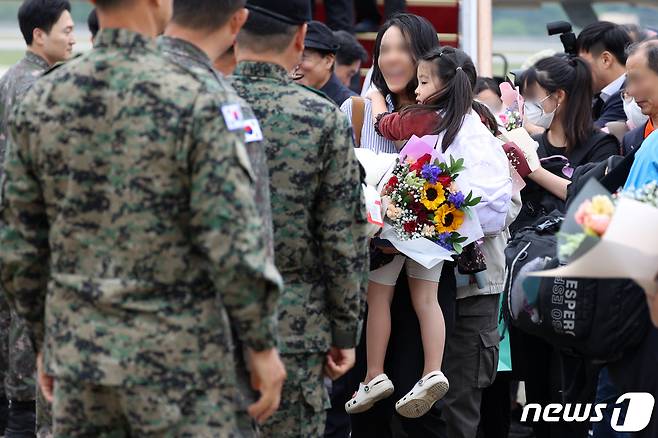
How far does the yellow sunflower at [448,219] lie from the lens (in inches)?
195

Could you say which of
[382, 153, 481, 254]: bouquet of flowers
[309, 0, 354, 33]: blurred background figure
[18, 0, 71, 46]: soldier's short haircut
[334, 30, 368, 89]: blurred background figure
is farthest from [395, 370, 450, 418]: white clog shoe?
[309, 0, 354, 33]: blurred background figure

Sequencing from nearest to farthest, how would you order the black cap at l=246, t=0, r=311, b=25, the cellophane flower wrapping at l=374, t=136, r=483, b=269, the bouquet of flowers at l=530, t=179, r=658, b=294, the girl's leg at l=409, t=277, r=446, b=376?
the bouquet of flowers at l=530, t=179, r=658, b=294 → the black cap at l=246, t=0, r=311, b=25 → the cellophane flower wrapping at l=374, t=136, r=483, b=269 → the girl's leg at l=409, t=277, r=446, b=376

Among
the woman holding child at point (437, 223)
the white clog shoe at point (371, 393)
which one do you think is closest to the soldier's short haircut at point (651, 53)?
the woman holding child at point (437, 223)

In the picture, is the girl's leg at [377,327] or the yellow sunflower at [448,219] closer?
the yellow sunflower at [448,219]

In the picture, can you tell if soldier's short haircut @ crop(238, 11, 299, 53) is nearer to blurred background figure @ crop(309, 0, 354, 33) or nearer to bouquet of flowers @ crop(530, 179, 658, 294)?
bouquet of flowers @ crop(530, 179, 658, 294)

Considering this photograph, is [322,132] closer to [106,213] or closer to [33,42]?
[106,213]

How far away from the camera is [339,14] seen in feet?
28.5

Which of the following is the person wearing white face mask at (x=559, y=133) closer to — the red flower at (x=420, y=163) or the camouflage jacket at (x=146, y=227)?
the red flower at (x=420, y=163)

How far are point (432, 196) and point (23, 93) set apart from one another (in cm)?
189

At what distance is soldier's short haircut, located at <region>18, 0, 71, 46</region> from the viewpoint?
19.3 feet

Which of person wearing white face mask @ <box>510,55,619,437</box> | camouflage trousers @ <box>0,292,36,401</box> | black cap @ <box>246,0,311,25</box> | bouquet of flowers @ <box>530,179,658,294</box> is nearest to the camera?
bouquet of flowers @ <box>530,179,658,294</box>

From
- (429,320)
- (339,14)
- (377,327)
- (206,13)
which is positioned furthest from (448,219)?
(339,14)

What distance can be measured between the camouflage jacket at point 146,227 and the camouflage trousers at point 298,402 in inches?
25.8

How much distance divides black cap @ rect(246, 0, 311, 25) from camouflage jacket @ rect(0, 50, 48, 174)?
231 cm
